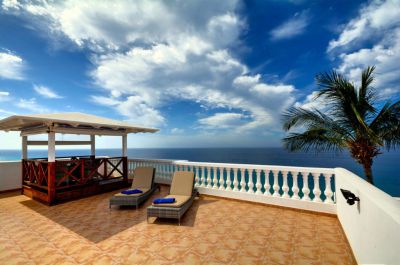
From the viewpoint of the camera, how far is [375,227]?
1.93 m

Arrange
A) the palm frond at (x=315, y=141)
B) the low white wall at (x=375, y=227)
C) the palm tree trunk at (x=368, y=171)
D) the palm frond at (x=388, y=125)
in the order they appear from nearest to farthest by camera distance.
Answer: the low white wall at (x=375, y=227)
the palm frond at (x=388, y=125)
the palm tree trunk at (x=368, y=171)
the palm frond at (x=315, y=141)

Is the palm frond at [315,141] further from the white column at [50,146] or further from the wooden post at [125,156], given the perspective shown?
the white column at [50,146]

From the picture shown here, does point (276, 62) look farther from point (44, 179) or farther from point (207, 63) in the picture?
point (44, 179)

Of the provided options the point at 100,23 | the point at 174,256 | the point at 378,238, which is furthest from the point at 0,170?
the point at 378,238

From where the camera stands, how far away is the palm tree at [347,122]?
5633 mm

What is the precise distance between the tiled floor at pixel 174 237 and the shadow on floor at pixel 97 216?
22 mm

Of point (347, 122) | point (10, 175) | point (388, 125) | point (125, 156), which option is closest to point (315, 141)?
point (347, 122)

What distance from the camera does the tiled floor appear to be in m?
3.02

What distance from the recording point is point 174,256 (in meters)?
3.06

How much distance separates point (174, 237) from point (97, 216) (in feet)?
8.72

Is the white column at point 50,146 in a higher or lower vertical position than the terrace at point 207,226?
higher

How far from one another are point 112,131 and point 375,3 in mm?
10865

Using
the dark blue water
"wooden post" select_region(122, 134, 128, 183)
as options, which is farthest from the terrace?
the dark blue water

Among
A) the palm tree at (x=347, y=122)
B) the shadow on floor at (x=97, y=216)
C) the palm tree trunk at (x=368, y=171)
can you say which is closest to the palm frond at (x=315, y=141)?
the palm tree at (x=347, y=122)
